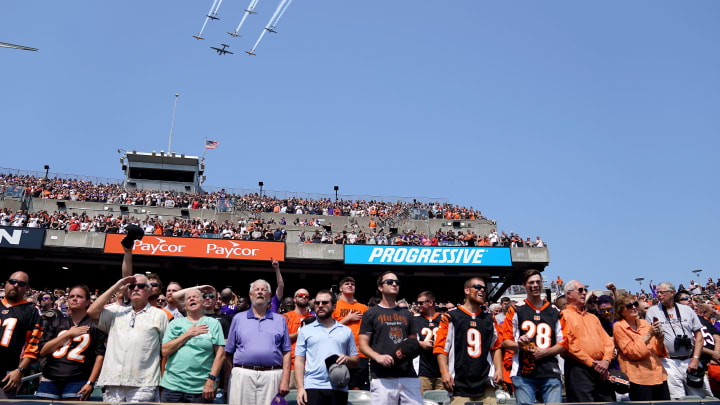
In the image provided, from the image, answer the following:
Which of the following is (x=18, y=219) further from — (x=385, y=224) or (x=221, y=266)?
(x=385, y=224)

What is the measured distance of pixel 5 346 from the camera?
238 inches

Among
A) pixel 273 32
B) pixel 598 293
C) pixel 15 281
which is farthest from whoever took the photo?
pixel 273 32

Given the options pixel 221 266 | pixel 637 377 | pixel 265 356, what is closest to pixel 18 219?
pixel 221 266

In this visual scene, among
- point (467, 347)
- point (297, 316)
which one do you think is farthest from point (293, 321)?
point (467, 347)

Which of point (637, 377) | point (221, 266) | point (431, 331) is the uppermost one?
point (221, 266)

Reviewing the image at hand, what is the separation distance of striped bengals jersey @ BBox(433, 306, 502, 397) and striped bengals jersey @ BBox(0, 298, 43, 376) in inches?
185

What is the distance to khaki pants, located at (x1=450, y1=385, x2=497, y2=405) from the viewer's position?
6055 mm

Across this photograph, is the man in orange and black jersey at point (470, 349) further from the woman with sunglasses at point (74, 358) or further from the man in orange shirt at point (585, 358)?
the woman with sunglasses at point (74, 358)

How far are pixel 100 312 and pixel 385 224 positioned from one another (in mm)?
31348

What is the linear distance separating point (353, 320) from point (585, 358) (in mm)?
2699

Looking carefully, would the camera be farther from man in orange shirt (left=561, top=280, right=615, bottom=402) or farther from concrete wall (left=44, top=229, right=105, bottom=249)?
concrete wall (left=44, top=229, right=105, bottom=249)

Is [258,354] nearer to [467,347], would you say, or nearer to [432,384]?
[467,347]

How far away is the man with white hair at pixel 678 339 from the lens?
23.5ft

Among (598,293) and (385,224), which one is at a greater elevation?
(385,224)
